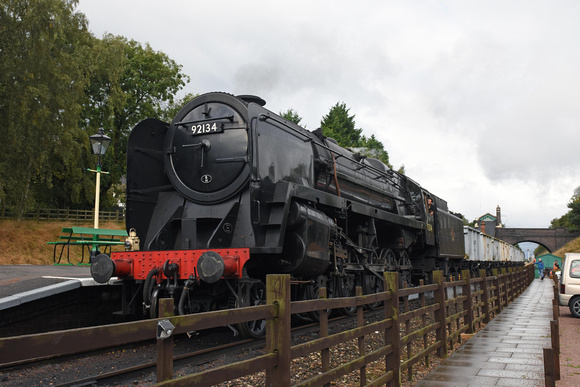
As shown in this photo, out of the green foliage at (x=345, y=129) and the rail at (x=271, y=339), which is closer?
the rail at (x=271, y=339)

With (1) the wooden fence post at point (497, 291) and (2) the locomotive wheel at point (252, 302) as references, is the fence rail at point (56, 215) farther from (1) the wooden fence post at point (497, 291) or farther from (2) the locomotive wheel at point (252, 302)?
(1) the wooden fence post at point (497, 291)

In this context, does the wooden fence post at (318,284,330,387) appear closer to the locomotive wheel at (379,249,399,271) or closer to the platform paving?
the platform paving

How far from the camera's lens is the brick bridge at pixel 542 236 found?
66438 mm

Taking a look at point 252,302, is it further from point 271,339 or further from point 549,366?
point 549,366

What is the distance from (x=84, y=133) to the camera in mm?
26016

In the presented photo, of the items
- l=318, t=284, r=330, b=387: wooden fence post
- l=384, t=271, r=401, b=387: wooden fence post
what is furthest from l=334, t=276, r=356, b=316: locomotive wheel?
l=318, t=284, r=330, b=387: wooden fence post

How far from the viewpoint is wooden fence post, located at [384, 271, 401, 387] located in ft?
15.8

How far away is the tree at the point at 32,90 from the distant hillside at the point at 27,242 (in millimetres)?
2294

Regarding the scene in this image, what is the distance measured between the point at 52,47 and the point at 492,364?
75.5ft

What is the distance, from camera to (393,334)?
489 cm

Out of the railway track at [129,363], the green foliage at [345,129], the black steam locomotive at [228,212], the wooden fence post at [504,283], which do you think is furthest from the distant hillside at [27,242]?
the green foliage at [345,129]

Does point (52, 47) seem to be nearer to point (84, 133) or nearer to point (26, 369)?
point (84, 133)

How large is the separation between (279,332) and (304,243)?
12.2 feet

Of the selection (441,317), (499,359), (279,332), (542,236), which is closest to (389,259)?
(441,317)
